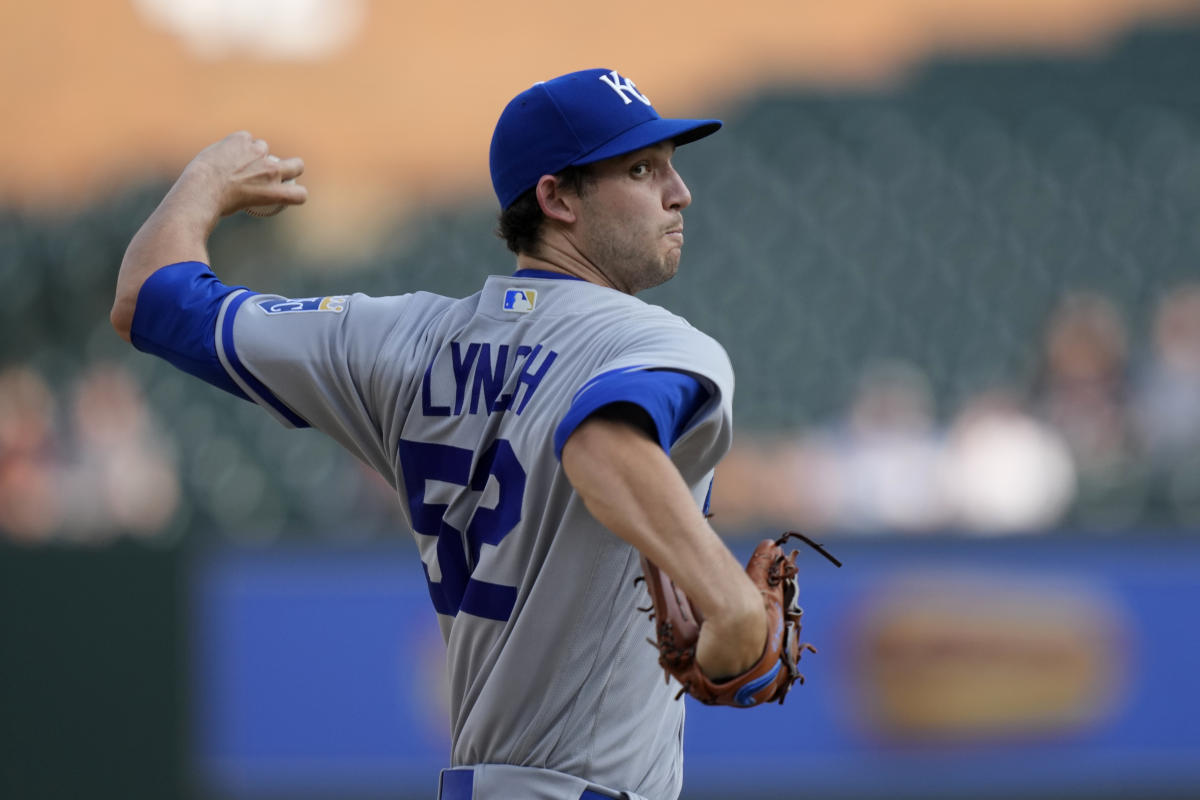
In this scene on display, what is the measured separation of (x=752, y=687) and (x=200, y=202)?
4.43 feet

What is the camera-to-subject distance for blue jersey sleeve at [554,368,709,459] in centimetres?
190

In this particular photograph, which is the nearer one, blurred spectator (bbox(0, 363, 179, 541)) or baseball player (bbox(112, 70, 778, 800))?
baseball player (bbox(112, 70, 778, 800))

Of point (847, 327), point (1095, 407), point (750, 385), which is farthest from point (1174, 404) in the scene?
point (750, 385)

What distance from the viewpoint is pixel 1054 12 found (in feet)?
34.7

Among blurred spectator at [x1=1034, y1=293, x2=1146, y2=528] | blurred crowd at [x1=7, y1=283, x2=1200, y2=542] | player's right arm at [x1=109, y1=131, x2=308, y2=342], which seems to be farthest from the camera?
blurred crowd at [x1=7, y1=283, x2=1200, y2=542]

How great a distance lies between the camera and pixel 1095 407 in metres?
6.95

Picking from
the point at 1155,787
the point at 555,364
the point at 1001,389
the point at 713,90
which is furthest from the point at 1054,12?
the point at 555,364

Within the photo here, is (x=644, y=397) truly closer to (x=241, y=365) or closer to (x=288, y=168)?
(x=241, y=365)

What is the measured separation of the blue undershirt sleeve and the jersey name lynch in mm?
382

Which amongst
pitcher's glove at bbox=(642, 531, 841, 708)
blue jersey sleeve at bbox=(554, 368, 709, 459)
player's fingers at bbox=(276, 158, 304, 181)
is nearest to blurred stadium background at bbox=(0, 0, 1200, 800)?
player's fingers at bbox=(276, 158, 304, 181)

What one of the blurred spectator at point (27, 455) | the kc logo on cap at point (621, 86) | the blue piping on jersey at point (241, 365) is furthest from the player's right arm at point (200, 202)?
the blurred spectator at point (27, 455)

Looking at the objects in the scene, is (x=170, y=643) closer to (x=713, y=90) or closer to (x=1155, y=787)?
(x=1155, y=787)

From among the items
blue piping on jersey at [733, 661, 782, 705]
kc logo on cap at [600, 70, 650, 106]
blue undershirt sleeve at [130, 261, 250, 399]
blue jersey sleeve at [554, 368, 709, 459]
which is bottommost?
blue piping on jersey at [733, 661, 782, 705]

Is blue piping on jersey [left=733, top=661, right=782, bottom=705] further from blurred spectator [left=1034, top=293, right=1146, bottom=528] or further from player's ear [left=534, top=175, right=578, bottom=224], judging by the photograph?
blurred spectator [left=1034, top=293, right=1146, bottom=528]
